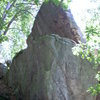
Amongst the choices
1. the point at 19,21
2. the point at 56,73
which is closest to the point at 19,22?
the point at 19,21

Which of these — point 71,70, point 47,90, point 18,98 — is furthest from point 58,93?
point 18,98

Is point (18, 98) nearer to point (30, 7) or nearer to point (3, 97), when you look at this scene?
point (3, 97)

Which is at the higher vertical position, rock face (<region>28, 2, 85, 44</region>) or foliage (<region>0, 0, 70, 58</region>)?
foliage (<region>0, 0, 70, 58</region>)

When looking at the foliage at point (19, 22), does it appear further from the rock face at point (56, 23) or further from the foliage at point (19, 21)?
the rock face at point (56, 23)

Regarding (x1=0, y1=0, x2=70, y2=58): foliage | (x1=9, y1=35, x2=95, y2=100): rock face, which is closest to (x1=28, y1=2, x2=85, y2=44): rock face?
(x1=9, y1=35, x2=95, y2=100): rock face

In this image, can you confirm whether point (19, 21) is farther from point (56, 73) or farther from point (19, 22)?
point (56, 73)

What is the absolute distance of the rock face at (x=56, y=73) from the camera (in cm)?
1057

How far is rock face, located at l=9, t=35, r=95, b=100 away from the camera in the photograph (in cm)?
1057

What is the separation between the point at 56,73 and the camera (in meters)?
10.7

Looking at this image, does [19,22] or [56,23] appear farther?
[19,22]

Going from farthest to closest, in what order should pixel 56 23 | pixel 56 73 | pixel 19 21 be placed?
pixel 19 21 → pixel 56 23 → pixel 56 73

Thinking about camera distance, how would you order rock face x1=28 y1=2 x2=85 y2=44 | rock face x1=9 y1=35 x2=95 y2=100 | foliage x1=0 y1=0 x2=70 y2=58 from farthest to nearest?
foliage x1=0 y1=0 x2=70 y2=58, rock face x1=28 y1=2 x2=85 y2=44, rock face x1=9 y1=35 x2=95 y2=100

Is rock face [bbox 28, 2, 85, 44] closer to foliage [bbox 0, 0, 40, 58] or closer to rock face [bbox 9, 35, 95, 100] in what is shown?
rock face [bbox 9, 35, 95, 100]

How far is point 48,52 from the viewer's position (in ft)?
36.4
